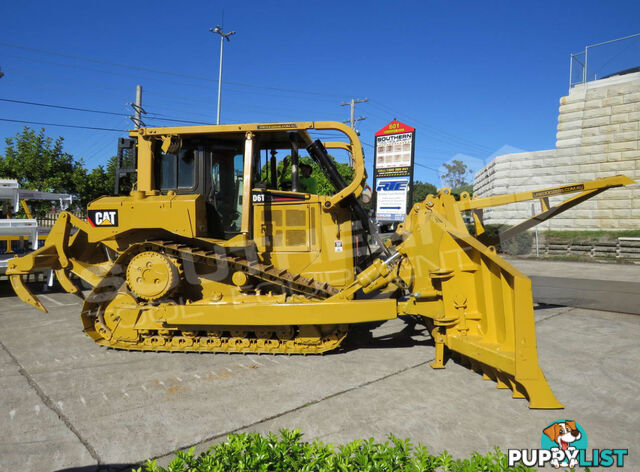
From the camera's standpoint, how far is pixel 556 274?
1373 centimetres

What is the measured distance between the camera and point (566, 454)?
9.22ft

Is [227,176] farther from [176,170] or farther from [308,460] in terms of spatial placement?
[308,460]

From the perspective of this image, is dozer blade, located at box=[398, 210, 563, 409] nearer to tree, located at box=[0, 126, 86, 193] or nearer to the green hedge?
the green hedge

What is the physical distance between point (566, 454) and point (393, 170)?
9.50 meters

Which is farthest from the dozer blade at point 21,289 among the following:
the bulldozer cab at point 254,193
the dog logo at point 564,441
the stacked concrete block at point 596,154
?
the stacked concrete block at point 596,154

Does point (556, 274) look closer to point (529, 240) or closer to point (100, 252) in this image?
point (529, 240)

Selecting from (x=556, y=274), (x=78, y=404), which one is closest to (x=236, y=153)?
(x=78, y=404)

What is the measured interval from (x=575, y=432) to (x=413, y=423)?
1.26m

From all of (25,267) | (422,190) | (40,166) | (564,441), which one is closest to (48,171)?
(40,166)

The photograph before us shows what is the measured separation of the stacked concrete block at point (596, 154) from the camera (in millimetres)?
20203

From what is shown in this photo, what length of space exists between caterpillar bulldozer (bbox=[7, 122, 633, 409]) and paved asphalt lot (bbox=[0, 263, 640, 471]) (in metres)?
0.41

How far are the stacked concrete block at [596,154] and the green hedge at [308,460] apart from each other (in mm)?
23074

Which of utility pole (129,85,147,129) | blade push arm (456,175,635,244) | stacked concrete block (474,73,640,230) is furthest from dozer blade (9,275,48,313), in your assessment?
stacked concrete block (474,73,640,230)

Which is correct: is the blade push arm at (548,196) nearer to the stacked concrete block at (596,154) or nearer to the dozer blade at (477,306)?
the dozer blade at (477,306)
